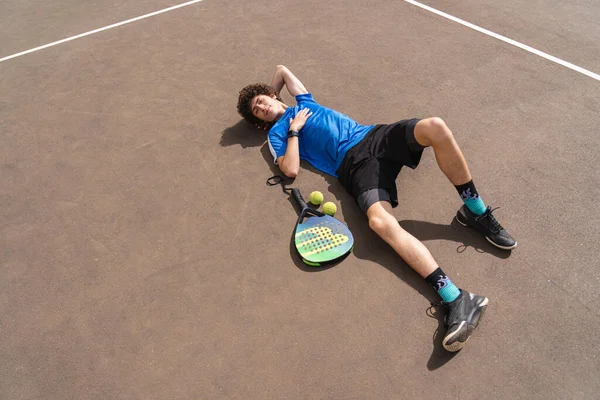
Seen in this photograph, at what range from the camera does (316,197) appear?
3.76m

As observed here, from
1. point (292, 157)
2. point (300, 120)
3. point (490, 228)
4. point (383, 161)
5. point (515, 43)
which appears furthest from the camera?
point (515, 43)

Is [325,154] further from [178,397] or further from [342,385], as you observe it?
[178,397]

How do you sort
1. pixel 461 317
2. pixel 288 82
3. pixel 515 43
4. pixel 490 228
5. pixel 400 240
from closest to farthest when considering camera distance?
pixel 461 317, pixel 400 240, pixel 490 228, pixel 288 82, pixel 515 43

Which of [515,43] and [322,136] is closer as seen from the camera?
[322,136]

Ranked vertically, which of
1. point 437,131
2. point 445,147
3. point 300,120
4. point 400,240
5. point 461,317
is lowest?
point 461,317

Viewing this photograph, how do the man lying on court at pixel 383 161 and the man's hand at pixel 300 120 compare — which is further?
the man's hand at pixel 300 120

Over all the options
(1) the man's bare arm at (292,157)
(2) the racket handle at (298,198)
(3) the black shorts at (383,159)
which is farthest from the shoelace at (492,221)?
(1) the man's bare arm at (292,157)

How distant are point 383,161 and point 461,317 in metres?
1.39

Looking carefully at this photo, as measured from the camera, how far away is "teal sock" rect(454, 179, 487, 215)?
338 centimetres

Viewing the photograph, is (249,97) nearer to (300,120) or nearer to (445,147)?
(300,120)

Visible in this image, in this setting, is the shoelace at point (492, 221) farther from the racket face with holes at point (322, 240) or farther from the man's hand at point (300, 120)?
the man's hand at point (300, 120)

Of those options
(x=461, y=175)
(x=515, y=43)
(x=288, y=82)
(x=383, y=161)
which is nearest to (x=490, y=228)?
(x=461, y=175)

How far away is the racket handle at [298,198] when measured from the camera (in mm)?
3719

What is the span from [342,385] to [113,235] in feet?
7.64
